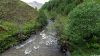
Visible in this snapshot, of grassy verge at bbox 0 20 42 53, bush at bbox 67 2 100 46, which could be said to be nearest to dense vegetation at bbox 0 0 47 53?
grassy verge at bbox 0 20 42 53

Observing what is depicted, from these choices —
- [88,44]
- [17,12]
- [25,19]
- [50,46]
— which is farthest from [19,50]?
[17,12]

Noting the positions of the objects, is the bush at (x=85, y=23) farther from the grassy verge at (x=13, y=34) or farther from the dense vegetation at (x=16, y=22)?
the dense vegetation at (x=16, y=22)

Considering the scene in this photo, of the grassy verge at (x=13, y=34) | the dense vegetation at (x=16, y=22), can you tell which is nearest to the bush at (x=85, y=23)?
the grassy verge at (x=13, y=34)

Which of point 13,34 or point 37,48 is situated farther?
point 13,34

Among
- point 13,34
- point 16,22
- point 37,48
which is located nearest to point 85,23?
point 37,48

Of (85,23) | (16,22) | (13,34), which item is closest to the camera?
(85,23)

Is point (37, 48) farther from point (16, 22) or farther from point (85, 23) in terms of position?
point (16, 22)

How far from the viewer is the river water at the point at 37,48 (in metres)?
31.9

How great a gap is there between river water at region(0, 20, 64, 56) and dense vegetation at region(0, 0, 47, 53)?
132 cm

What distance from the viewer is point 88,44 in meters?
29.1

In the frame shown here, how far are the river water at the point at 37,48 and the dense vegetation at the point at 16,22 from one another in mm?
1319

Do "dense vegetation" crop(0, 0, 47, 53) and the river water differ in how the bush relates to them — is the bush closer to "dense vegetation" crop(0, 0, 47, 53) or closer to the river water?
the river water

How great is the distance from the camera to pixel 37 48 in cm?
3469

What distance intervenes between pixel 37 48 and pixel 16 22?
1557 cm
